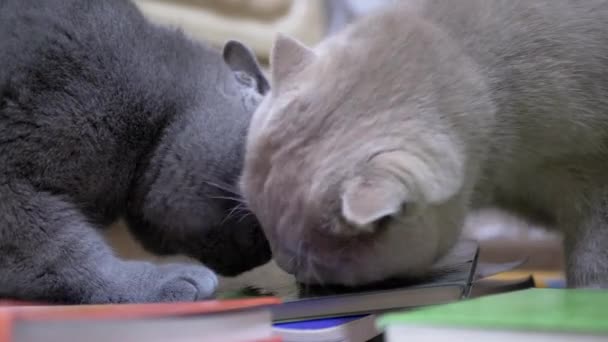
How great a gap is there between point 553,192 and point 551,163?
1.9 inches

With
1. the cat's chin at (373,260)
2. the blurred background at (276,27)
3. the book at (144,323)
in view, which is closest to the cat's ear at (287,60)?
the cat's chin at (373,260)

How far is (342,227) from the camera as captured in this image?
71 cm

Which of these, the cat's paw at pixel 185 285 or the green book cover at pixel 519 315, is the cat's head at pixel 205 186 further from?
the green book cover at pixel 519 315

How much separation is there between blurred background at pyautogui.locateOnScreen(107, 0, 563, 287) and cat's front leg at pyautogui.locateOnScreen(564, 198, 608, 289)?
41 cm

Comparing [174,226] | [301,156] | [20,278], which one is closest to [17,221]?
[20,278]

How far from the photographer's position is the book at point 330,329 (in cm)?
64

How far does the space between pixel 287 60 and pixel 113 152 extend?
0.28 meters

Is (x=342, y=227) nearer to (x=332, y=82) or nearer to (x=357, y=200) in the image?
(x=357, y=200)

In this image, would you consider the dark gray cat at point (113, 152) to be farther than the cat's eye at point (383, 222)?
Yes

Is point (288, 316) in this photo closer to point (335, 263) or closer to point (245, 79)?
point (335, 263)

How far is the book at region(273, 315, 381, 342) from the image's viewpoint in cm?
64

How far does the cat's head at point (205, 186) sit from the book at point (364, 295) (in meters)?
0.13

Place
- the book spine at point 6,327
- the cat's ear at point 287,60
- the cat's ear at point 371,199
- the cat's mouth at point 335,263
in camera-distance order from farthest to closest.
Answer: the cat's ear at point 287,60 → the cat's mouth at point 335,263 → the cat's ear at point 371,199 → the book spine at point 6,327

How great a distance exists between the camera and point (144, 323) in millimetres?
521
